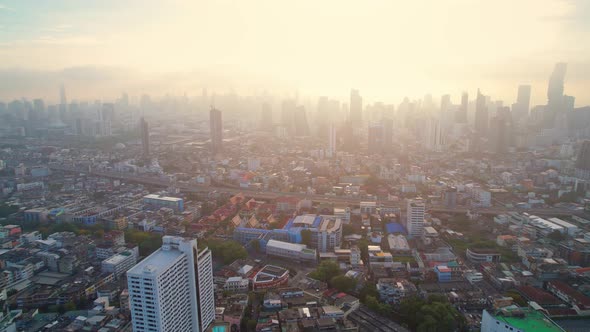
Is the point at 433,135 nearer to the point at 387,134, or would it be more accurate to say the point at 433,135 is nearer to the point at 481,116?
the point at 387,134

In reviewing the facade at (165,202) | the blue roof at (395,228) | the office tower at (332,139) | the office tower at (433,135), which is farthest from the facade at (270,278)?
the office tower at (433,135)

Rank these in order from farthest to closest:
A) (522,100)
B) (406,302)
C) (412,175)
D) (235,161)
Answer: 1. (522,100)
2. (235,161)
3. (412,175)
4. (406,302)

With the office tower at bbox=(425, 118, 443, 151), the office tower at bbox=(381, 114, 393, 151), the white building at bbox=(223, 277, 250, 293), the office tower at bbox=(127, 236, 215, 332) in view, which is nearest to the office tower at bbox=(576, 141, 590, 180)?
the office tower at bbox=(425, 118, 443, 151)

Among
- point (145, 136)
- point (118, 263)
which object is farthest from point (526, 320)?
point (145, 136)

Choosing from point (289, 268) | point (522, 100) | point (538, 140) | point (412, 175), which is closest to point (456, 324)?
point (289, 268)

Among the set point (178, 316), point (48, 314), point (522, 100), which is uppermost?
point (522, 100)

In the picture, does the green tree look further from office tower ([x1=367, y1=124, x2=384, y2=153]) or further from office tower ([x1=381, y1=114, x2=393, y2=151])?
office tower ([x1=381, y1=114, x2=393, y2=151])

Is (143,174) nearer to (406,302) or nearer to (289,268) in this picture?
(289,268)
